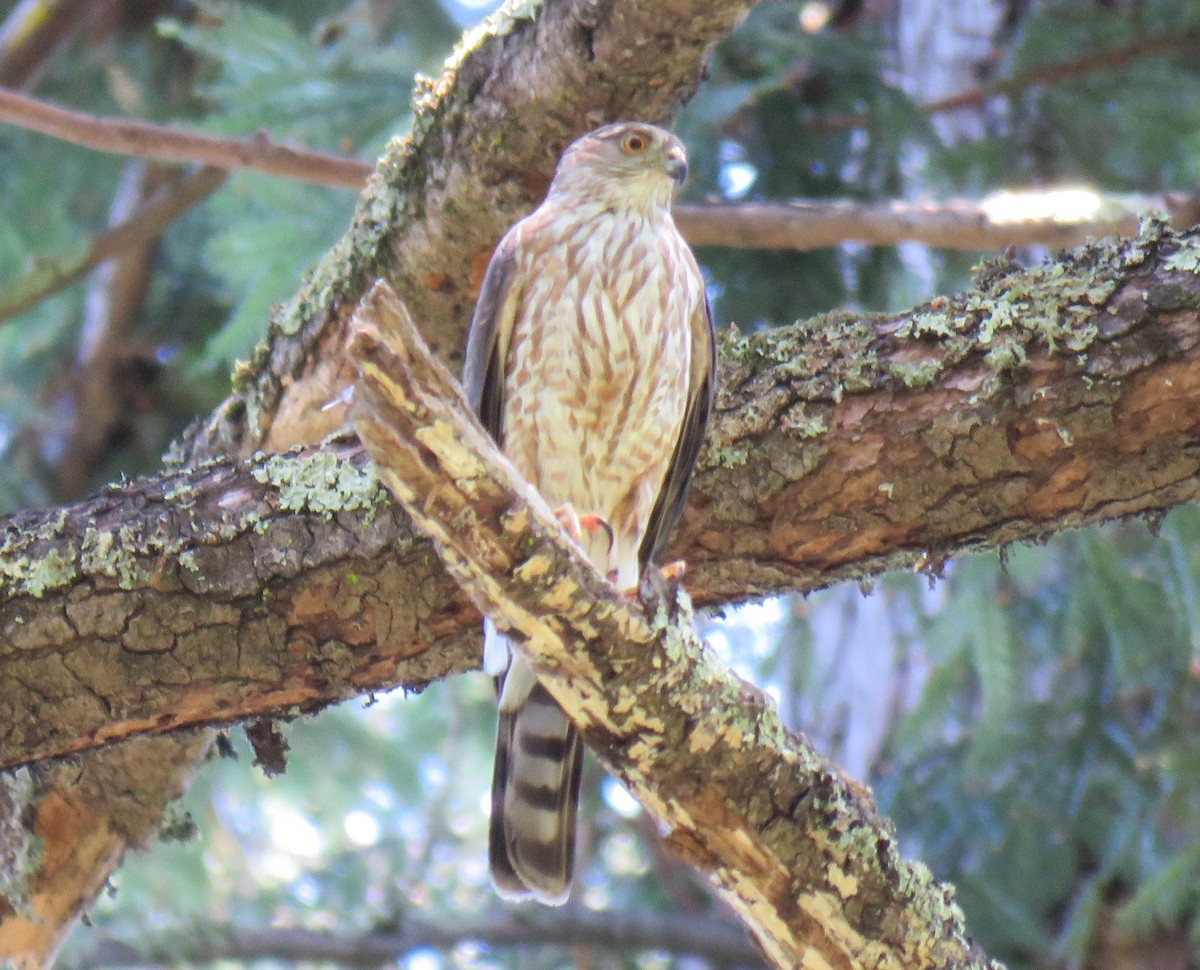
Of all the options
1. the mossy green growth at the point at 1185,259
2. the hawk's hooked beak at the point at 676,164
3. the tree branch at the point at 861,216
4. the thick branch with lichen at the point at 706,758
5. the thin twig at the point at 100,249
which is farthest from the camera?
the thin twig at the point at 100,249

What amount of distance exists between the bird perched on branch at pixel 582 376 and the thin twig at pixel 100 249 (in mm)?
1611

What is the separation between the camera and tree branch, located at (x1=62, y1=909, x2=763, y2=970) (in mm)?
4852

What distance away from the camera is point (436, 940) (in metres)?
5.10

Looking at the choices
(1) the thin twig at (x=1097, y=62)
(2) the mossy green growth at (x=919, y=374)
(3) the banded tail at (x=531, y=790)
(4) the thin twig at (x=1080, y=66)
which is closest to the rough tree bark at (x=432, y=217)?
(3) the banded tail at (x=531, y=790)

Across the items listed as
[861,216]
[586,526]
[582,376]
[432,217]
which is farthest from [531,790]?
[861,216]

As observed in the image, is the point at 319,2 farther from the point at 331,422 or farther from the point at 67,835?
the point at 67,835

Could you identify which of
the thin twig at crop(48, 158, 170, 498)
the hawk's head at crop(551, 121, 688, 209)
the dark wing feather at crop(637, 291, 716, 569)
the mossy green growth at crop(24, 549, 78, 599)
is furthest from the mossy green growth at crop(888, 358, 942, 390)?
the thin twig at crop(48, 158, 170, 498)

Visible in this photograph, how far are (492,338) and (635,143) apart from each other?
0.68 meters

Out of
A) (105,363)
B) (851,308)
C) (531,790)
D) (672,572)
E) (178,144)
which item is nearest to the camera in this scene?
(672,572)

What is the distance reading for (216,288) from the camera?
674 cm

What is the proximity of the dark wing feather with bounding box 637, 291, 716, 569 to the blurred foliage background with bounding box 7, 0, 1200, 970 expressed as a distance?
1.23m

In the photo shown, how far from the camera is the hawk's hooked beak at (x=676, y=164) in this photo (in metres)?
3.59

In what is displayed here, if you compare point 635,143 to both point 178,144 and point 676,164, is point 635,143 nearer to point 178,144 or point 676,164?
point 676,164

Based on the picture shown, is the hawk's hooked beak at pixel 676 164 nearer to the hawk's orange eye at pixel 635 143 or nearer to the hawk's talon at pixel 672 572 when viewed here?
the hawk's orange eye at pixel 635 143
